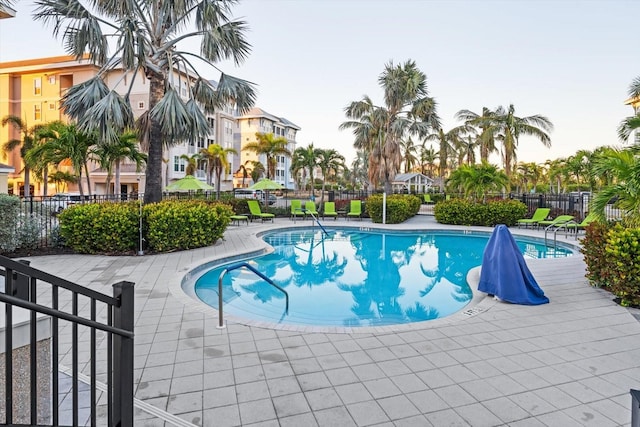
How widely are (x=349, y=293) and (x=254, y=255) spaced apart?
12.3ft

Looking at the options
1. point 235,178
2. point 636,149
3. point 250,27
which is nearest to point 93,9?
point 250,27

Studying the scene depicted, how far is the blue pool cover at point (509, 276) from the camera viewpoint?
5926 mm

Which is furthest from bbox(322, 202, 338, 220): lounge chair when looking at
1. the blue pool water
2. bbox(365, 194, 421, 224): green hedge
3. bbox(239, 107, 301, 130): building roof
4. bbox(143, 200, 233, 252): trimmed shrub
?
bbox(239, 107, 301, 130): building roof

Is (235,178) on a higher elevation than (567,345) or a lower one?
higher

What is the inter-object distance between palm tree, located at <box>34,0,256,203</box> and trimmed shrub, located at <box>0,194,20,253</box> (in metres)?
2.51

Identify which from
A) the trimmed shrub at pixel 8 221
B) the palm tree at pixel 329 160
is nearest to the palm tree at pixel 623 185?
the trimmed shrub at pixel 8 221

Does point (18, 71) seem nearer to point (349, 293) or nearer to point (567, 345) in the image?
point (349, 293)

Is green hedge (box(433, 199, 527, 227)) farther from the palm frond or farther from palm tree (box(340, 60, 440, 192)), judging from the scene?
the palm frond

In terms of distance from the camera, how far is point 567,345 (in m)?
4.34

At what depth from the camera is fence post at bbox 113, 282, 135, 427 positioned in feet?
6.50

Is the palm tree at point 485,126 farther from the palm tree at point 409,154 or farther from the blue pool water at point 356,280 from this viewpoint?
the palm tree at point 409,154

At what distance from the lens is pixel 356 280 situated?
9164 mm

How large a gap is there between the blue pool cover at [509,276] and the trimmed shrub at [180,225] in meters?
7.71

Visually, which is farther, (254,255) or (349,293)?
(254,255)
